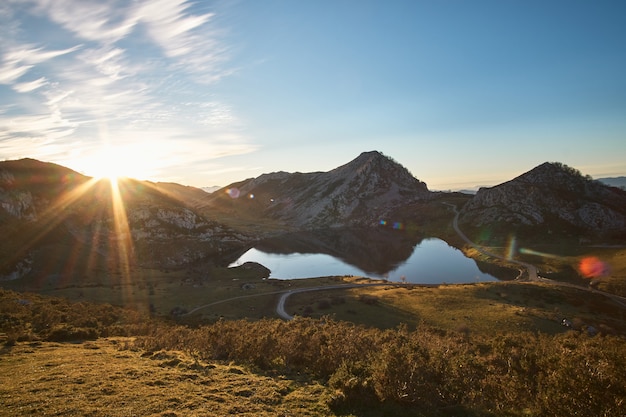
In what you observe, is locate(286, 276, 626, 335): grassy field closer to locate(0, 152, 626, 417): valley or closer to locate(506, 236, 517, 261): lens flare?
locate(0, 152, 626, 417): valley

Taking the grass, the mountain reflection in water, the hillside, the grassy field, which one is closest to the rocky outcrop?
the mountain reflection in water

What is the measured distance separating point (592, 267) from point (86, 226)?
181 meters

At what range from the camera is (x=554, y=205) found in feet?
561

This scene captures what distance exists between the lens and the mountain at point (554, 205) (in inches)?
6176

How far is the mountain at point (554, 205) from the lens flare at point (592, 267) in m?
41.5

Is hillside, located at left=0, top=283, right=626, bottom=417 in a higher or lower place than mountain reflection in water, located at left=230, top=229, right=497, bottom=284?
higher

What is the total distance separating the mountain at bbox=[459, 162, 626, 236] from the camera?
156875 mm

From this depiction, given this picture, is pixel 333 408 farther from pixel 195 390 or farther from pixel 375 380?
pixel 195 390

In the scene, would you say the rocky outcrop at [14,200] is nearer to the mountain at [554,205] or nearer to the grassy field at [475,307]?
the grassy field at [475,307]

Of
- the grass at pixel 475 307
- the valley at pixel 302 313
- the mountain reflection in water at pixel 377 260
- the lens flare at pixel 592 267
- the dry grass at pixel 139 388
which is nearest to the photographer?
the dry grass at pixel 139 388

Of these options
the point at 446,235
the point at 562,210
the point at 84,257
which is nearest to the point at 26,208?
the point at 84,257

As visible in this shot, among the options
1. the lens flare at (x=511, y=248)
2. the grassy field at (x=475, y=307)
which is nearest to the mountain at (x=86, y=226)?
the grassy field at (x=475, y=307)

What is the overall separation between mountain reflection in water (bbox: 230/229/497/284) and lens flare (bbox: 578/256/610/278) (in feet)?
84.6

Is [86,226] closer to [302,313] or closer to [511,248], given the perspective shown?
[302,313]
